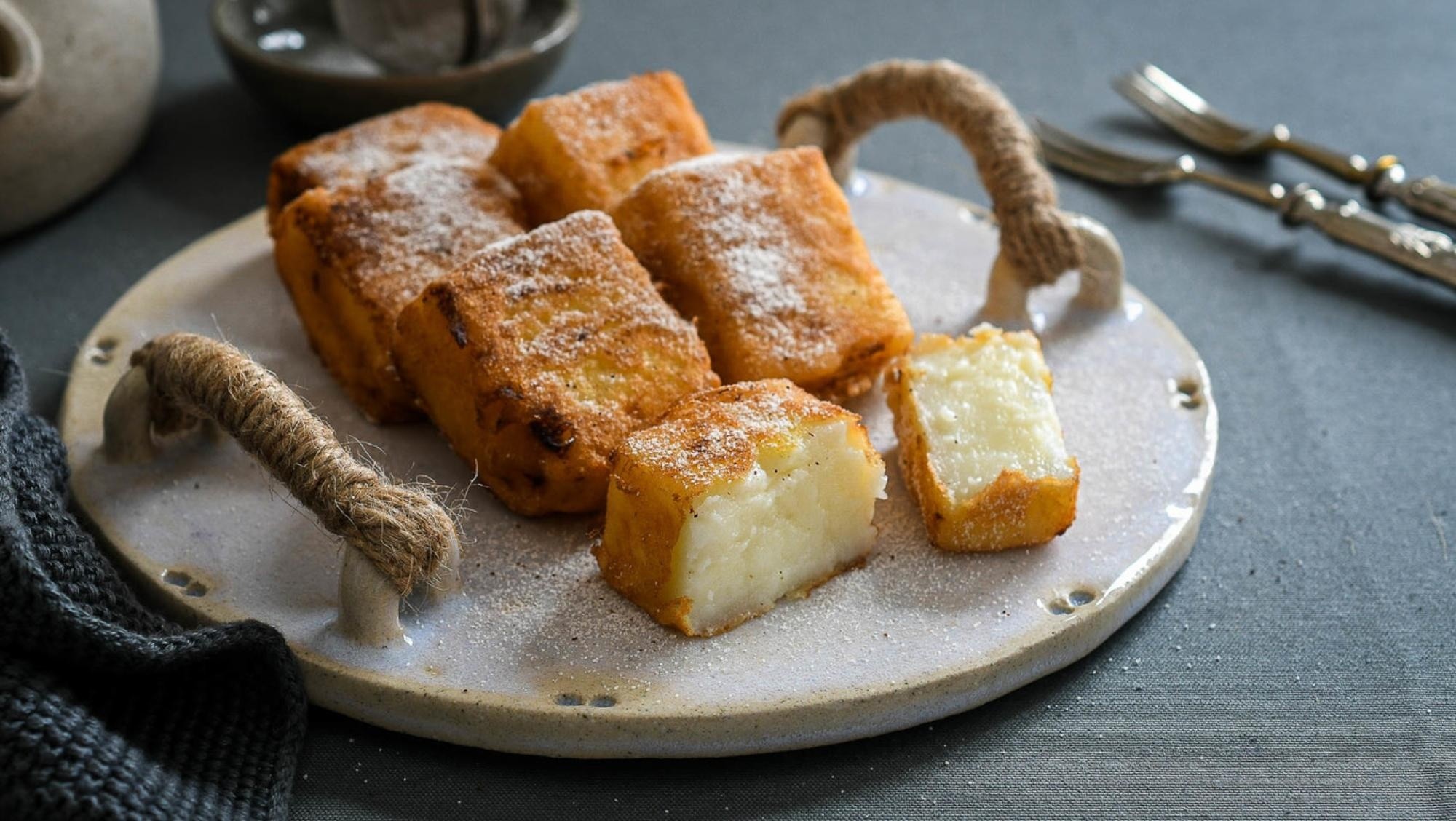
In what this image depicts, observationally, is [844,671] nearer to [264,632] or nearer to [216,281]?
[264,632]

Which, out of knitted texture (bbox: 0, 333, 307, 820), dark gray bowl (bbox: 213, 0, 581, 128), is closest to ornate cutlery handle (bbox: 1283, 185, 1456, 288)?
dark gray bowl (bbox: 213, 0, 581, 128)

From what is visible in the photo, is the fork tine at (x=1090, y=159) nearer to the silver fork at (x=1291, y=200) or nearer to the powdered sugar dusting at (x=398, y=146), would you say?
the silver fork at (x=1291, y=200)

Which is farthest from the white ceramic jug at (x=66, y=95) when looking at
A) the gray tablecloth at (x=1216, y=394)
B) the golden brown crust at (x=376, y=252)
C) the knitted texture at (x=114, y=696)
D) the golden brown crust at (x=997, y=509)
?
the golden brown crust at (x=997, y=509)

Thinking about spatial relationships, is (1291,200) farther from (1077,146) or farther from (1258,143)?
(1077,146)

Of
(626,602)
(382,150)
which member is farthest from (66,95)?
(626,602)

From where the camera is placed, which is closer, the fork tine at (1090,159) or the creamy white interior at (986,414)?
the creamy white interior at (986,414)

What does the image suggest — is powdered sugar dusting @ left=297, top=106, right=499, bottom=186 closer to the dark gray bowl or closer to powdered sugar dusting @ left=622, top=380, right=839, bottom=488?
the dark gray bowl
